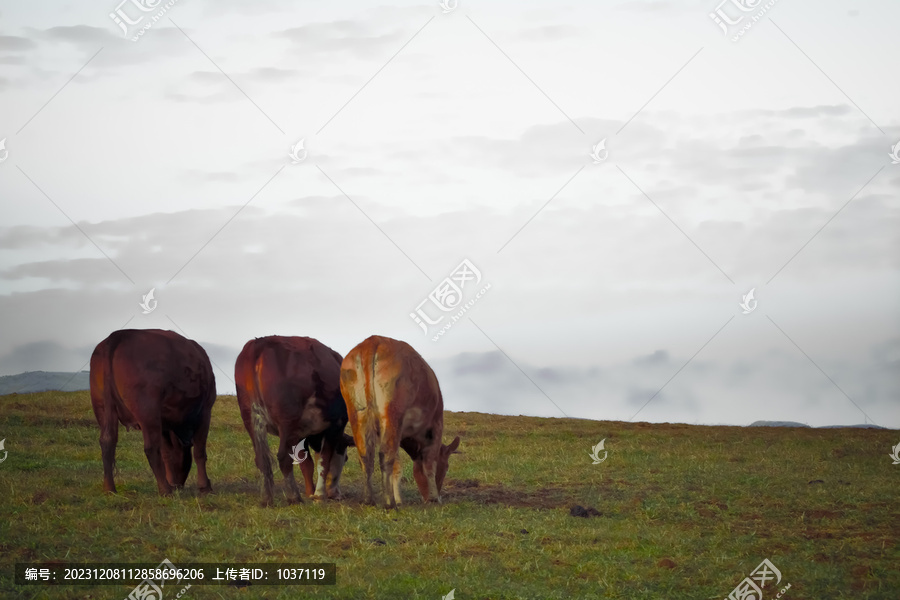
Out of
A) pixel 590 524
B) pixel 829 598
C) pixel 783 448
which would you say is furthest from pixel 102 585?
pixel 783 448

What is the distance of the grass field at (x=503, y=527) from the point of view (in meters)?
10.0

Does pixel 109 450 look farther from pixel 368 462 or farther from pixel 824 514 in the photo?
pixel 824 514

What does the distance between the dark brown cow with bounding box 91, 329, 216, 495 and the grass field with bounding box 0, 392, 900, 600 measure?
1.83 feet

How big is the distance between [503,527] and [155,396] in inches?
227

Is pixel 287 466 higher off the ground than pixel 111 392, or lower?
lower

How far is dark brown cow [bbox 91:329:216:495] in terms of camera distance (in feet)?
46.4

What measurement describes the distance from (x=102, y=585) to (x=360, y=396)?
5.59 m

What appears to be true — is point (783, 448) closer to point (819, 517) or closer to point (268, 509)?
point (819, 517)

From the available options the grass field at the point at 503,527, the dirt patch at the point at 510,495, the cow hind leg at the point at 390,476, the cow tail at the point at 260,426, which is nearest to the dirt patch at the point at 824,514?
the grass field at the point at 503,527

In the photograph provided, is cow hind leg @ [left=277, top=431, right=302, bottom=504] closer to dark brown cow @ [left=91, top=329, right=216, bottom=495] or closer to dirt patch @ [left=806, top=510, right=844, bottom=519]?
dark brown cow @ [left=91, top=329, right=216, bottom=495]

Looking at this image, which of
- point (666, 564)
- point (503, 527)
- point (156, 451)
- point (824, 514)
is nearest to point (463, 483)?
point (503, 527)

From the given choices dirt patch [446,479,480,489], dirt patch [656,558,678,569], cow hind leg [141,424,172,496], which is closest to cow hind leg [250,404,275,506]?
cow hind leg [141,424,172,496]

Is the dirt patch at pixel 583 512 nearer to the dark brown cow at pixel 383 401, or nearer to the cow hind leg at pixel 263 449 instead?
the dark brown cow at pixel 383 401

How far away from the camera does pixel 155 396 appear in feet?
46.7
